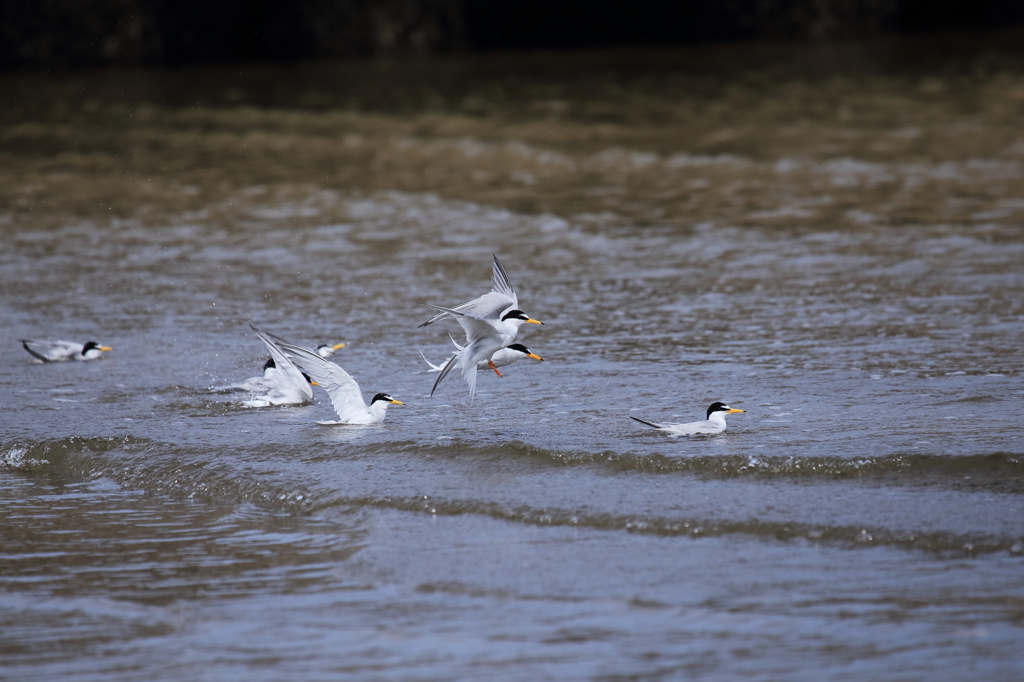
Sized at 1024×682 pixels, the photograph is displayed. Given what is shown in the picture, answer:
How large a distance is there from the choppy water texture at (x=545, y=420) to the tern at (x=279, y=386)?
0.28 metres

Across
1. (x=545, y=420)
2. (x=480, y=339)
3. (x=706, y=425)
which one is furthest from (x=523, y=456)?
(x=480, y=339)

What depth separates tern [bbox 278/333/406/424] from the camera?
6504mm

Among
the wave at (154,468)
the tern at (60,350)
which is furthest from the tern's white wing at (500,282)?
the tern at (60,350)

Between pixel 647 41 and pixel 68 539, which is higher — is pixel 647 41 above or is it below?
above

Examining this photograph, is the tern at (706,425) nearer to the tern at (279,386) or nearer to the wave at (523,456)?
the wave at (523,456)

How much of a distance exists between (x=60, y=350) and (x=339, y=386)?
7.83 ft

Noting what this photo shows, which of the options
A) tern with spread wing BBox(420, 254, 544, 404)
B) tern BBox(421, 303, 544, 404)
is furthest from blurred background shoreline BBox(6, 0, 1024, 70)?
tern BBox(421, 303, 544, 404)

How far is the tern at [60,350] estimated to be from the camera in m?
7.89

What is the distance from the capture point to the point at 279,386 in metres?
7.05

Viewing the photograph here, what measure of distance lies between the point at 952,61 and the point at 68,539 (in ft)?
57.5

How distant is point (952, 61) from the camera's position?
1927 cm

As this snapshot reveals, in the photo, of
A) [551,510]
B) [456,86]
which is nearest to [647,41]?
[456,86]

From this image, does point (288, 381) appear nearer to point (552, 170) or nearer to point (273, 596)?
point (273, 596)

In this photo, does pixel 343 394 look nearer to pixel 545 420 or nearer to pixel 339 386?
pixel 339 386
